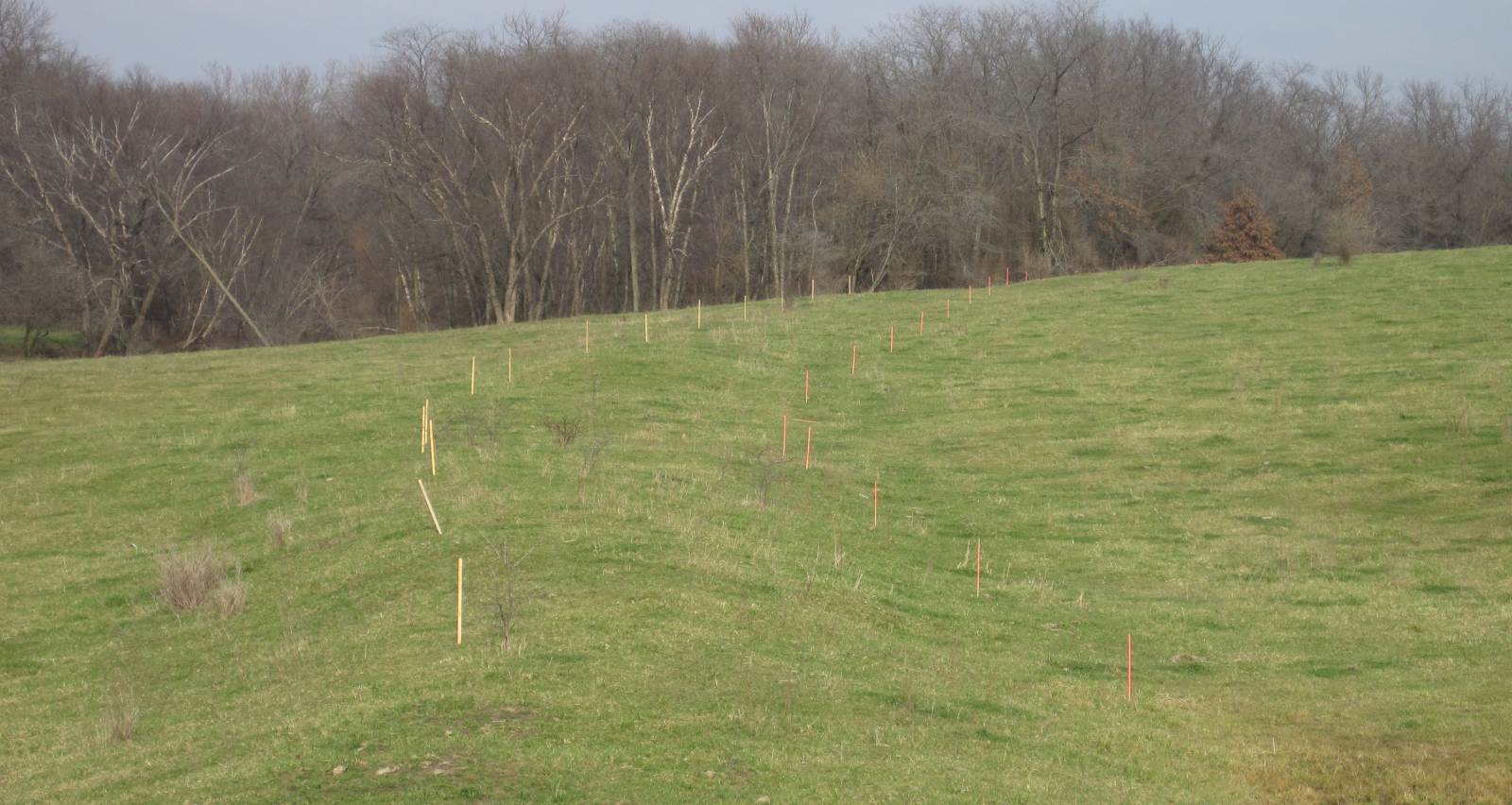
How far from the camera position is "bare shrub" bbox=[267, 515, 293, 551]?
60.5ft

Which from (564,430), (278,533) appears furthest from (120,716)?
(564,430)

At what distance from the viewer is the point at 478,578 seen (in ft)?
49.7

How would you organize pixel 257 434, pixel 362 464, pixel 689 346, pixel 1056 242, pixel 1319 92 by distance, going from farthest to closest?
pixel 1319 92
pixel 1056 242
pixel 689 346
pixel 257 434
pixel 362 464

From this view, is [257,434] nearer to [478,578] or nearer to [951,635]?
[478,578]

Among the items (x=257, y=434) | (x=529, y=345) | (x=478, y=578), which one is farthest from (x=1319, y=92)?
(x=478, y=578)

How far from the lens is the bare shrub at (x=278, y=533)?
726 inches

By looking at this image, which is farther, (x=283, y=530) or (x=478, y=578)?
(x=283, y=530)

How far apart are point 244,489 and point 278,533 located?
132 inches

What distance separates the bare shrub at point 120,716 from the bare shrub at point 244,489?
8323 millimetres

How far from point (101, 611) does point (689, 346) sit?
2006 cm

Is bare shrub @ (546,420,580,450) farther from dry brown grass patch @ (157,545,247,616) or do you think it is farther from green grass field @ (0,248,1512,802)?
dry brown grass patch @ (157,545,247,616)

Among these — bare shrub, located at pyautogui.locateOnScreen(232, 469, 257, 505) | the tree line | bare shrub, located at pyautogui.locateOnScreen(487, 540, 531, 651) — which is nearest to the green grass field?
bare shrub, located at pyautogui.locateOnScreen(487, 540, 531, 651)

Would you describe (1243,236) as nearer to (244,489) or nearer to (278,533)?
(244,489)

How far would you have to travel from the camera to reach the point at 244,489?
21.5 m
